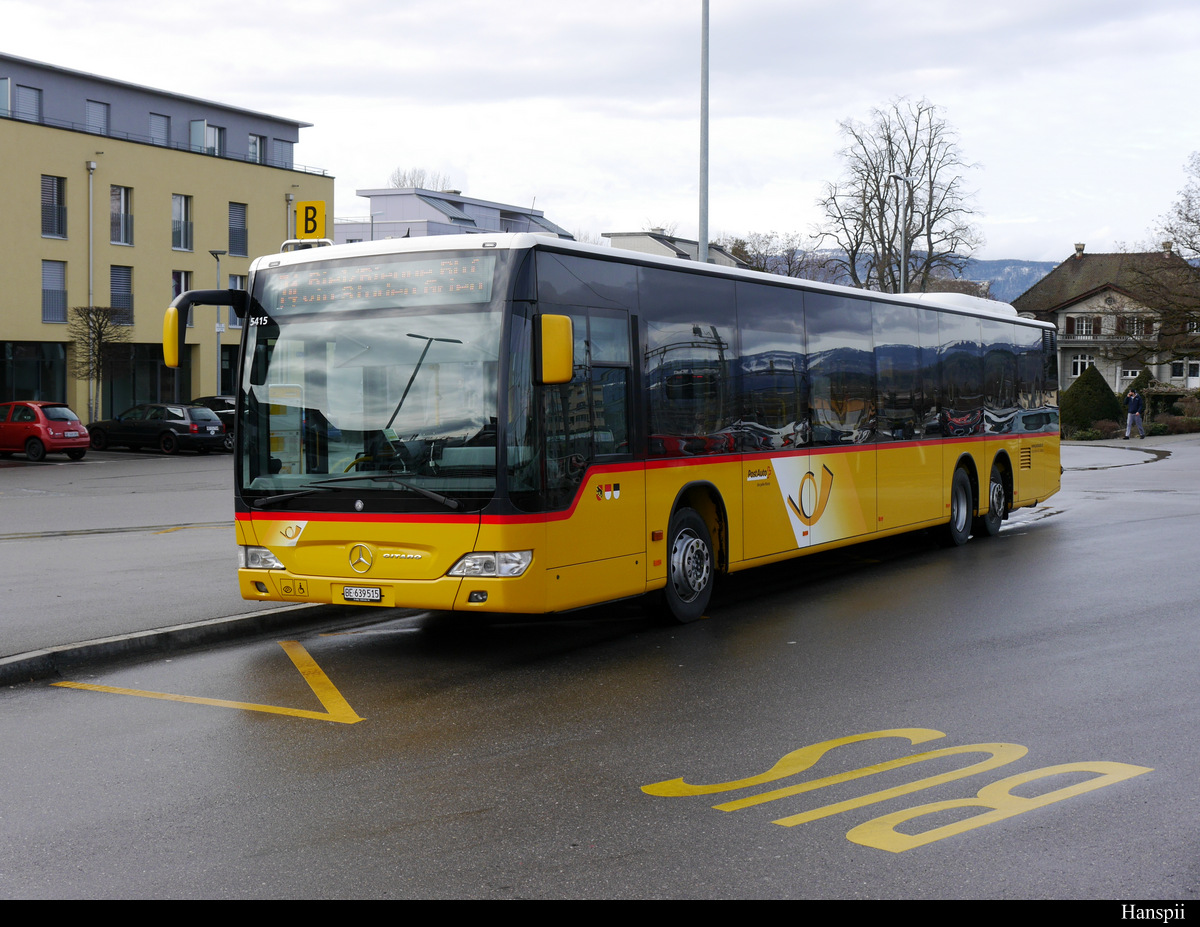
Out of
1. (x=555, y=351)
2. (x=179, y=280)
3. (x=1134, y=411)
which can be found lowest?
(x=1134, y=411)

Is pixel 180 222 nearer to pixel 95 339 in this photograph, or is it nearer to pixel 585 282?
pixel 95 339

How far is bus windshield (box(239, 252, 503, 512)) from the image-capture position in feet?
27.1

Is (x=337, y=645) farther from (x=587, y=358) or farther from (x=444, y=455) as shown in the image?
(x=587, y=358)

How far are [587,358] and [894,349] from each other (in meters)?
6.09

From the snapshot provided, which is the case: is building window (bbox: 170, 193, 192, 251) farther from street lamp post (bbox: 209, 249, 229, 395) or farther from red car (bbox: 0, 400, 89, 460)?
red car (bbox: 0, 400, 89, 460)

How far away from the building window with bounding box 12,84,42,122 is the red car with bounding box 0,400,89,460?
1583cm

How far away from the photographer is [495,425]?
8141mm

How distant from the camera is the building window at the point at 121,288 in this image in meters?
46.6

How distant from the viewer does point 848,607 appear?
1084 centimetres

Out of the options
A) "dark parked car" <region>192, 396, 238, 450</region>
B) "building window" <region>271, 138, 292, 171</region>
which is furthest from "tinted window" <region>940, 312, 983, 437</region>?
"building window" <region>271, 138, 292, 171</region>

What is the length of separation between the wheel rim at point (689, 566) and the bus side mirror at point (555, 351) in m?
2.34

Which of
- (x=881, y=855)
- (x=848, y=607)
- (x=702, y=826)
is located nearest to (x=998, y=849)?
(x=881, y=855)

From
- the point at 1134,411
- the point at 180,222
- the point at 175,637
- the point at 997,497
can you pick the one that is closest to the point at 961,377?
the point at 997,497

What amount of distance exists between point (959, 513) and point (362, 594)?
368 inches
